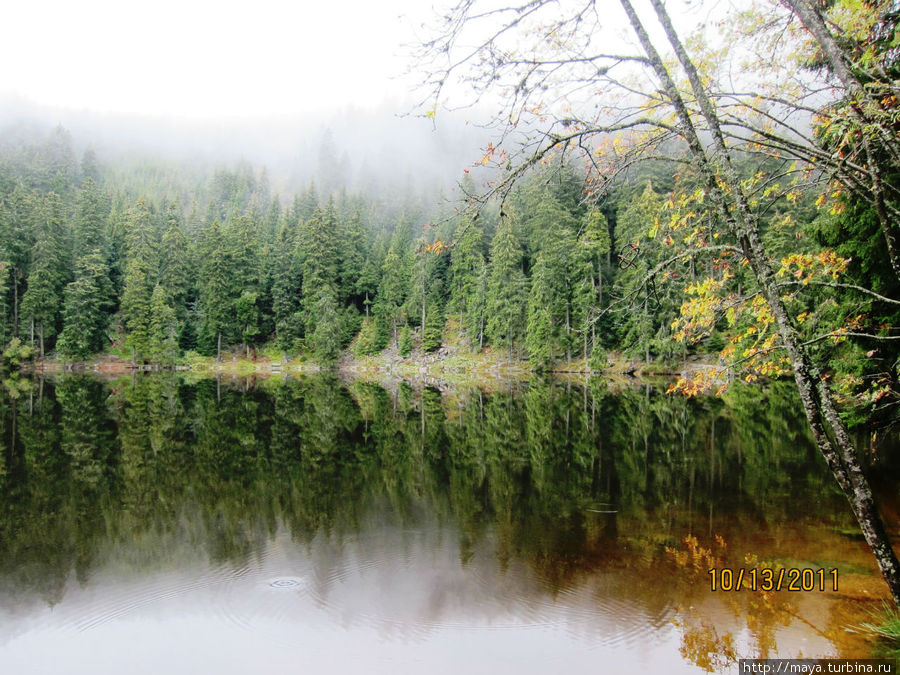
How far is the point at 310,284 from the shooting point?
59.3 metres

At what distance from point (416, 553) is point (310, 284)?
54.6m

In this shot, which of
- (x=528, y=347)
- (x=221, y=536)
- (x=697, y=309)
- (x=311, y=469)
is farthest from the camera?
(x=528, y=347)

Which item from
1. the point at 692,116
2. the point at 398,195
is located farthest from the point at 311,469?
the point at 398,195

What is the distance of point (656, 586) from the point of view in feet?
20.8

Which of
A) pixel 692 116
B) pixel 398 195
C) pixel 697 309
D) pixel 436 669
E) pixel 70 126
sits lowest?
pixel 436 669

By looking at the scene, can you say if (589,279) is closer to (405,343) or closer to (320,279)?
(405,343)

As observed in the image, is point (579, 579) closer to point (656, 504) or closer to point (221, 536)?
point (656, 504)

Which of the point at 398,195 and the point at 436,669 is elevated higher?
the point at 398,195

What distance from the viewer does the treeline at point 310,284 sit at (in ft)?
158

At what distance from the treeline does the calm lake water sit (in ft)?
98.5

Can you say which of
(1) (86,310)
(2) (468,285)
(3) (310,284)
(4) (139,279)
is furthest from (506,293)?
(1) (86,310)

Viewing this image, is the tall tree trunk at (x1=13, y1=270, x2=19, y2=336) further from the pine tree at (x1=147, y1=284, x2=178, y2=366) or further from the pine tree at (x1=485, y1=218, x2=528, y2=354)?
the pine tree at (x1=485, y1=218, x2=528, y2=354)

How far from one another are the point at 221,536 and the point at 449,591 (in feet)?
12.9

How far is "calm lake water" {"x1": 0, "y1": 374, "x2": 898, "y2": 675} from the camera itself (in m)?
5.30
